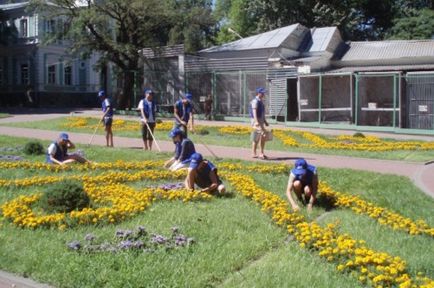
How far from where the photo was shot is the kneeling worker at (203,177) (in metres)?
9.33

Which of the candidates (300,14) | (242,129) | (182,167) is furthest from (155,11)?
(182,167)

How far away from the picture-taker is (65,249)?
20.5 ft

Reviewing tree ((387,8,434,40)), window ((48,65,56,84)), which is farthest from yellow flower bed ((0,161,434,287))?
window ((48,65,56,84))

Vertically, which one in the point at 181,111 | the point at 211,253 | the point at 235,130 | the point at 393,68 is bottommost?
the point at 211,253

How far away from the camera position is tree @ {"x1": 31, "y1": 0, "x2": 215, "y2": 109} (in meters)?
34.8

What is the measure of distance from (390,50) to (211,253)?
2992 centimetres

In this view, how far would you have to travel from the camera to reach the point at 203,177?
9.49 m

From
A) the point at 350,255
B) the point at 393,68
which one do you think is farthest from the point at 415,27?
the point at 350,255

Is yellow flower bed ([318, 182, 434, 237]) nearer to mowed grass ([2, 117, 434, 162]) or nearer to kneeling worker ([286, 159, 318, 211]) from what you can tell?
kneeling worker ([286, 159, 318, 211])

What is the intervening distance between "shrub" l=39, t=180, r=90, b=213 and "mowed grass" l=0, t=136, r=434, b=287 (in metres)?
0.78

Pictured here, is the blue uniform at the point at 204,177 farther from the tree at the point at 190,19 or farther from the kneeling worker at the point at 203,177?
the tree at the point at 190,19

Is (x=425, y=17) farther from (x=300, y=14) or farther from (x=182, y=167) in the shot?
(x=182, y=167)

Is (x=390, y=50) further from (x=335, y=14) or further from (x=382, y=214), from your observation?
(x=382, y=214)

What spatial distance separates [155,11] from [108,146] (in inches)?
780
